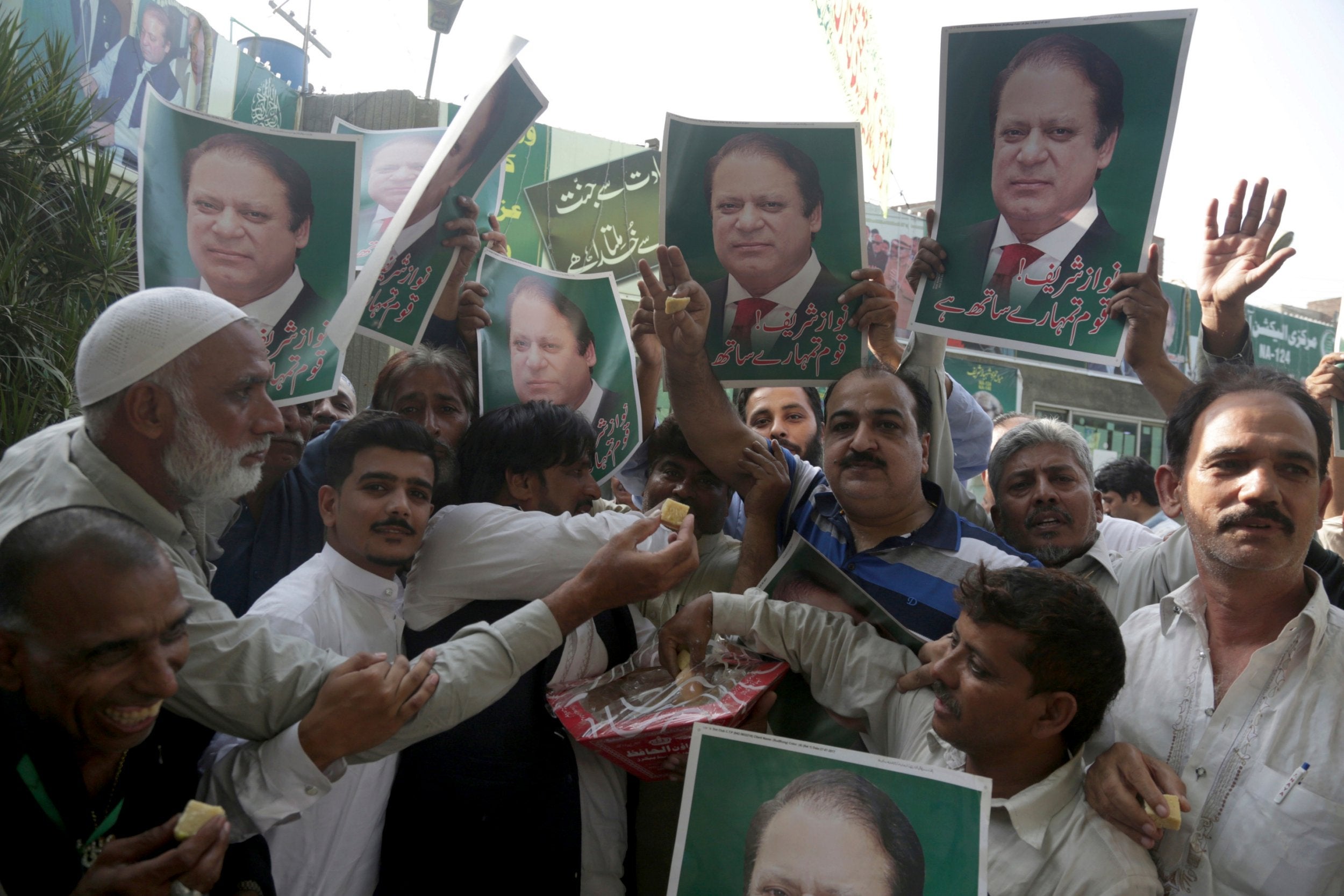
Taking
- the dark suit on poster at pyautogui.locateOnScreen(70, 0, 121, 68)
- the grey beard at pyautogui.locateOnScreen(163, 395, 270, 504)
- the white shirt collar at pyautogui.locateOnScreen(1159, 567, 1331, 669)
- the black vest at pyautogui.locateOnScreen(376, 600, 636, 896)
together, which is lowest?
the black vest at pyautogui.locateOnScreen(376, 600, 636, 896)

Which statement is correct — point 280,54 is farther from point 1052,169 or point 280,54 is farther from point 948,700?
point 948,700

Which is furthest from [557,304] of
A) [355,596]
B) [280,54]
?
[280,54]

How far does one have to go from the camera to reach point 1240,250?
2648 millimetres

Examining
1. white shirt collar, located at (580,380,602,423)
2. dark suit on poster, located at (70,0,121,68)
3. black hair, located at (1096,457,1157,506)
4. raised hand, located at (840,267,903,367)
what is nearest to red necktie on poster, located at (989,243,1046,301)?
raised hand, located at (840,267,903,367)

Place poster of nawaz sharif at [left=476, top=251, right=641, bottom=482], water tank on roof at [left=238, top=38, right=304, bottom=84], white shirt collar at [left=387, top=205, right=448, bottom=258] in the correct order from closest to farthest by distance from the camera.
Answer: white shirt collar at [left=387, top=205, right=448, bottom=258], poster of nawaz sharif at [left=476, top=251, right=641, bottom=482], water tank on roof at [left=238, top=38, right=304, bottom=84]

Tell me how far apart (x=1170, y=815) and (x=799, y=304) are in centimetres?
176

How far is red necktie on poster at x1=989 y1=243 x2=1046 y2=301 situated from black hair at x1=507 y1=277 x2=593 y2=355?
1468 millimetres

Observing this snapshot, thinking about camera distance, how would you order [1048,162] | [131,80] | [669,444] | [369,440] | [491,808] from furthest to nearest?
[131,80] → [669,444] → [1048,162] → [369,440] → [491,808]

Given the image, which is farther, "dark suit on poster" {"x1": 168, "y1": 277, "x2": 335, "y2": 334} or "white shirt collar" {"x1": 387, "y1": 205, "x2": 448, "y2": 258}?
"white shirt collar" {"x1": 387, "y1": 205, "x2": 448, "y2": 258}

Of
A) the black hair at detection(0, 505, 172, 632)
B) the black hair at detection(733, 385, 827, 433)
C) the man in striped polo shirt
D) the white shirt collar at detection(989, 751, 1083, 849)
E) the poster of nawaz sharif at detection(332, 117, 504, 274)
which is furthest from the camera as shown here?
the black hair at detection(733, 385, 827, 433)

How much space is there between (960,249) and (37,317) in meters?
5.67

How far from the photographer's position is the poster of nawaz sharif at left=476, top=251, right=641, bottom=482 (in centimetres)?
343

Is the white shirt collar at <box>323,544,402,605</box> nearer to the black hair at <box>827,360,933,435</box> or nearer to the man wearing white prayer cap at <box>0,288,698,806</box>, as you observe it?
the man wearing white prayer cap at <box>0,288,698,806</box>

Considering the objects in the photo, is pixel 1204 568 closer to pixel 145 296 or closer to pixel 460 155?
pixel 145 296
